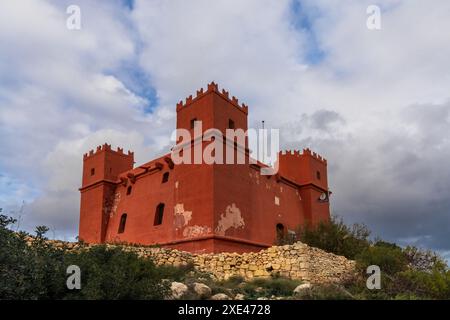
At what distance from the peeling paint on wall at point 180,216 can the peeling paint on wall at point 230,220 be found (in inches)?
70.8

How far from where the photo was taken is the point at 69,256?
11117 millimetres

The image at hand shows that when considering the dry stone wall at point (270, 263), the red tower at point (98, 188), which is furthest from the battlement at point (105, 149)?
the dry stone wall at point (270, 263)

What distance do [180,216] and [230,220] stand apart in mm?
2692

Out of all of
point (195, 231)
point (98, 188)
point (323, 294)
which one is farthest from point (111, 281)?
point (98, 188)

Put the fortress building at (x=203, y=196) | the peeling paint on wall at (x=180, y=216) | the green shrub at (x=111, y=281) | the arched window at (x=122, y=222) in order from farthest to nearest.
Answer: the arched window at (x=122, y=222), the peeling paint on wall at (x=180, y=216), the fortress building at (x=203, y=196), the green shrub at (x=111, y=281)

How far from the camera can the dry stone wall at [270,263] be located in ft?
56.4

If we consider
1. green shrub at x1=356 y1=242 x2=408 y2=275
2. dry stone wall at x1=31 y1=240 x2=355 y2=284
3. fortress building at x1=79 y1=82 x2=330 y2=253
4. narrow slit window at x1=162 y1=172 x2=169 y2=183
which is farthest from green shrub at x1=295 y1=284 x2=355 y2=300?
narrow slit window at x1=162 y1=172 x2=169 y2=183

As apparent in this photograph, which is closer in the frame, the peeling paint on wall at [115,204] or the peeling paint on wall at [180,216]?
the peeling paint on wall at [180,216]

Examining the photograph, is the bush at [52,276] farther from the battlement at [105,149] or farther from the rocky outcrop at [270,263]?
the battlement at [105,149]

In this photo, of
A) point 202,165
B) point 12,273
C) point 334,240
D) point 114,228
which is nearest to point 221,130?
point 202,165

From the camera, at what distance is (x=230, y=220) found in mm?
22234
